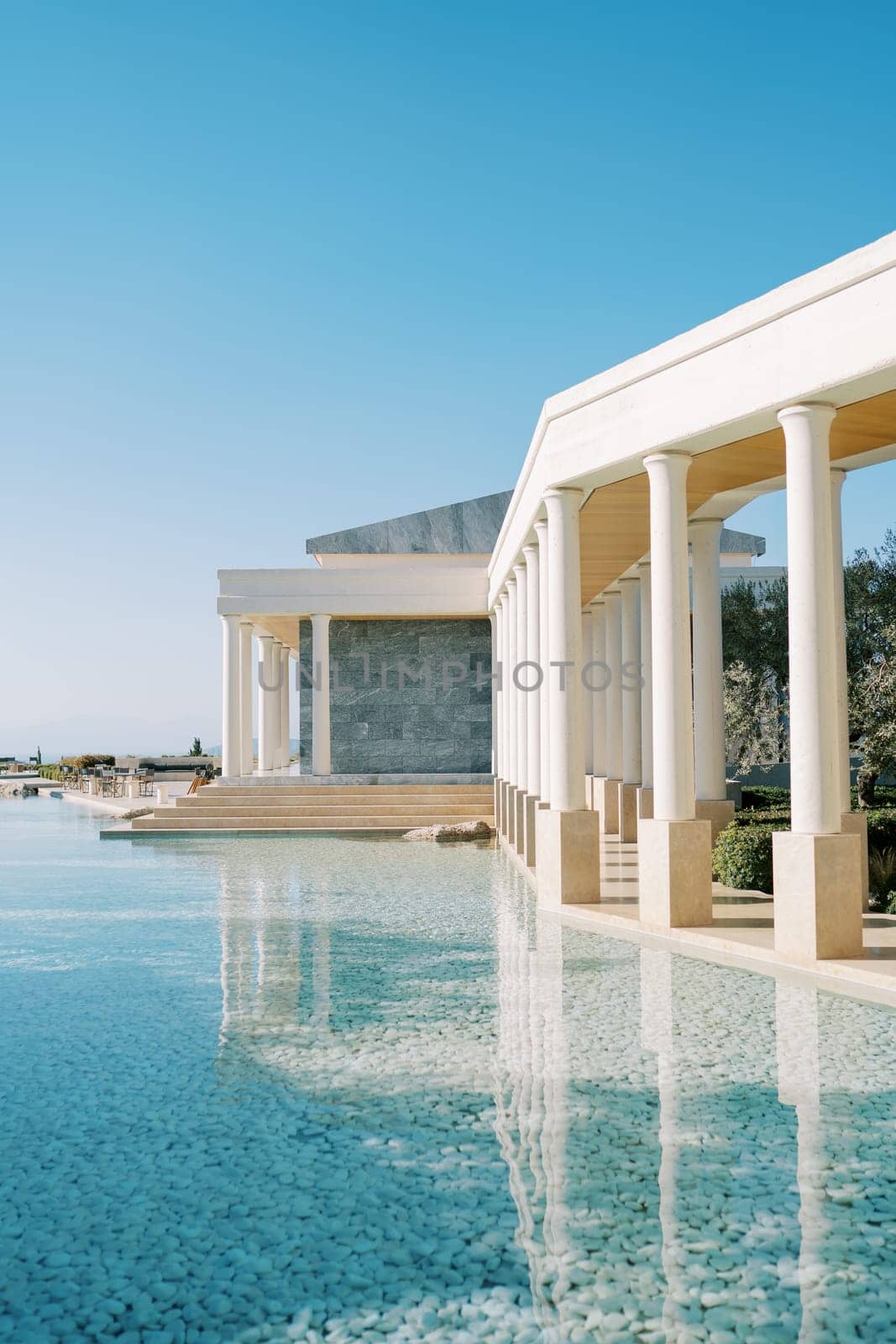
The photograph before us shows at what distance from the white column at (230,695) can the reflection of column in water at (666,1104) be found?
20.4 meters

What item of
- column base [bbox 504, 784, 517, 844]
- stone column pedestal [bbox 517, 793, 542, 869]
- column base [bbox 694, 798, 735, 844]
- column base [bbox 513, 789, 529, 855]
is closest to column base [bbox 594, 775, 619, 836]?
column base [bbox 504, 784, 517, 844]

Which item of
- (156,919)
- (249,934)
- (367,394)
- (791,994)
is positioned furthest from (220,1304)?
(367,394)

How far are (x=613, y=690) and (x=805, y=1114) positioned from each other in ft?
67.1

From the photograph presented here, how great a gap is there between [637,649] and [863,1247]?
1933 centimetres

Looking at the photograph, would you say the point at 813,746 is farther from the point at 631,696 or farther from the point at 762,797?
the point at 762,797

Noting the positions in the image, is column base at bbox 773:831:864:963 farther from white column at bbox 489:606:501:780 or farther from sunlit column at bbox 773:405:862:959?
white column at bbox 489:606:501:780

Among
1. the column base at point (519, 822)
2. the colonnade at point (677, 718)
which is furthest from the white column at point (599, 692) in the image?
the column base at point (519, 822)

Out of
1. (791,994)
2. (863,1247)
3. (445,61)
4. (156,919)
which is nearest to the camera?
(863,1247)

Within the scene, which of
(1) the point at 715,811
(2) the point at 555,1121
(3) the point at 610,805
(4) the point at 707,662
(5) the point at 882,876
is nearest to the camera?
(2) the point at 555,1121

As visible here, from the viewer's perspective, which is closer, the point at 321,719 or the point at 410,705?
the point at 321,719

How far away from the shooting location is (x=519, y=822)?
825 inches

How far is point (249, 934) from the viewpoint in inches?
506

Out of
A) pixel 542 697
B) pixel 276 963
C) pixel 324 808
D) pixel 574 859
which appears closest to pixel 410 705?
pixel 324 808

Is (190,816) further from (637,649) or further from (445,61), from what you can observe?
(445,61)
